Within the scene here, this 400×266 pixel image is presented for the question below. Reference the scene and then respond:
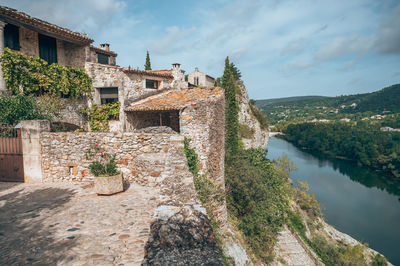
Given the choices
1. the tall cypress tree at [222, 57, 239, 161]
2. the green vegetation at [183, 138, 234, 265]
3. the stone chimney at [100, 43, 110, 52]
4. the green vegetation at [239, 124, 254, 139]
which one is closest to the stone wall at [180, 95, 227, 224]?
the green vegetation at [183, 138, 234, 265]

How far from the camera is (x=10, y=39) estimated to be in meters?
11.0

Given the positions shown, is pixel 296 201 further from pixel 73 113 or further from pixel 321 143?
pixel 321 143

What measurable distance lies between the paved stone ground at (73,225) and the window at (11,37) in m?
8.57

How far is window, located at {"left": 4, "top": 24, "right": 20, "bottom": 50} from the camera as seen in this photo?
35.4ft

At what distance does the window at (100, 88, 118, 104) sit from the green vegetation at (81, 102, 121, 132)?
0.36 metres

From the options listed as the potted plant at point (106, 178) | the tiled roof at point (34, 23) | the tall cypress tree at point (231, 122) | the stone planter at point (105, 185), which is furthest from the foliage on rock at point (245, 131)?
the stone planter at point (105, 185)

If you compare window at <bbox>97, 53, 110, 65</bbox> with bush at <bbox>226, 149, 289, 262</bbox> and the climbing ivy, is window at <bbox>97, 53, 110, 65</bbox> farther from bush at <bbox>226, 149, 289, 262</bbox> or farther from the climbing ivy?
bush at <bbox>226, 149, 289, 262</bbox>

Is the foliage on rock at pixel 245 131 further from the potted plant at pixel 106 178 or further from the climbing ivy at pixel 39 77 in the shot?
the potted plant at pixel 106 178

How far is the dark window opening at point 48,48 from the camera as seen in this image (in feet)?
41.0

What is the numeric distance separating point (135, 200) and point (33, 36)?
40.6 ft

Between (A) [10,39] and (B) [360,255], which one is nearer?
(A) [10,39]

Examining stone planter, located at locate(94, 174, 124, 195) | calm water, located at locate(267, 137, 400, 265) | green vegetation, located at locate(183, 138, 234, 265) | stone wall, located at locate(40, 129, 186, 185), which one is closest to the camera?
stone planter, located at locate(94, 174, 124, 195)

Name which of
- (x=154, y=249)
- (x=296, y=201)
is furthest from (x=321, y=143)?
(x=154, y=249)

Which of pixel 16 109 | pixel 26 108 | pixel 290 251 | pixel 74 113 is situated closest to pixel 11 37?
pixel 26 108
